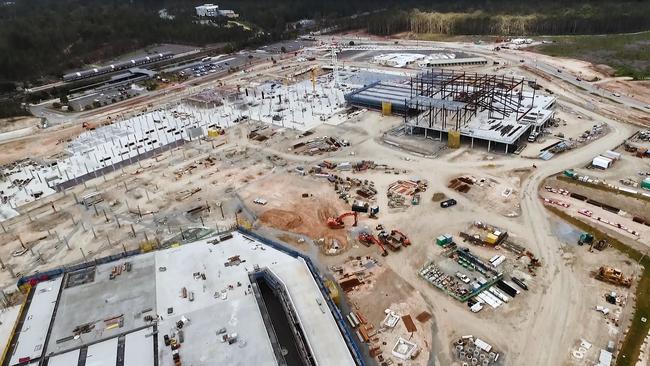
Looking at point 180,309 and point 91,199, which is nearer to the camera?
point 180,309

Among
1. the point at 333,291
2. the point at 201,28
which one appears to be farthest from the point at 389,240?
the point at 201,28

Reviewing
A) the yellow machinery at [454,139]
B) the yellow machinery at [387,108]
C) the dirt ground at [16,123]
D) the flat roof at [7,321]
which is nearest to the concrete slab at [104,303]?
the flat roof at [7,321]

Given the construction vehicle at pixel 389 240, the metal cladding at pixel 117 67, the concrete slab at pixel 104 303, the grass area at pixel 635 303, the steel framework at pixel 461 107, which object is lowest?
the grass area at pixel 635 303

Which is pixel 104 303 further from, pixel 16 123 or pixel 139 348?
pixel 16 123

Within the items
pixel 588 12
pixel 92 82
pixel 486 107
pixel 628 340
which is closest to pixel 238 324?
pixel 628 340

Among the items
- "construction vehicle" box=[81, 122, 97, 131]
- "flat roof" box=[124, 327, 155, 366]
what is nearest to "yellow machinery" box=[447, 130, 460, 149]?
"flat roof" box=[124, 327, 155, 366]

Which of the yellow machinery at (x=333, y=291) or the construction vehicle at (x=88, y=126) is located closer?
the yellow machinery at (x=333, y=291)

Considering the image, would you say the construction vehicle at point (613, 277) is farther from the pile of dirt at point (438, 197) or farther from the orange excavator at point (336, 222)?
the orange excavator at point (336, 222)

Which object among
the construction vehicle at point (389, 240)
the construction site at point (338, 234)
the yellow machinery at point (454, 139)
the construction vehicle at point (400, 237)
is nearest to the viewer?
the construction site at point (338, 234)
